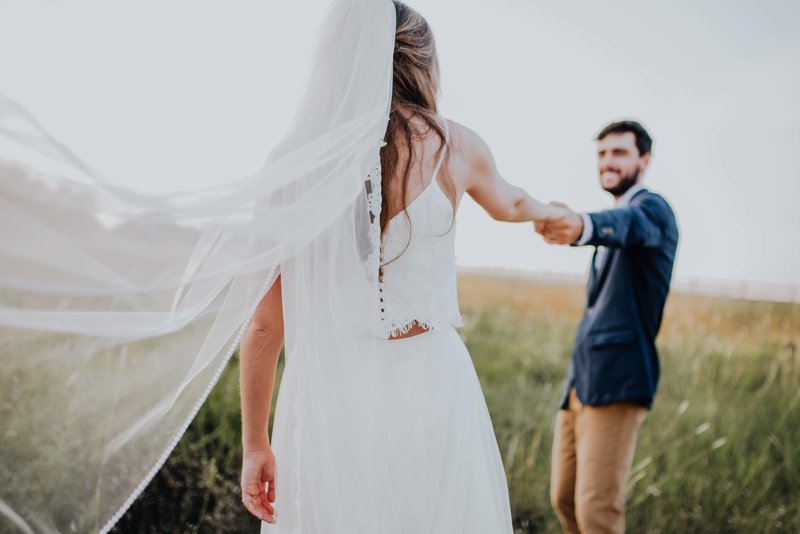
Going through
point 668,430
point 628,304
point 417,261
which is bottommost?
point 668,430

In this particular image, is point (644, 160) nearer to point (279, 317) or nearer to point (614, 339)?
point (614, 339)

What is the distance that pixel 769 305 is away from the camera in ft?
23.7

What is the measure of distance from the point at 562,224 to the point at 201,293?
1845mm

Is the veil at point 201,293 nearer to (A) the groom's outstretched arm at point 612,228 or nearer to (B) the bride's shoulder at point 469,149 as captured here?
(B) the bride's shoulder at point 469,149

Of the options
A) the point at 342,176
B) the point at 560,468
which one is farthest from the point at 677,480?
the point at 342,176

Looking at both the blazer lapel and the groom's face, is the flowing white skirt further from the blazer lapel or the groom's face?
the groom's face

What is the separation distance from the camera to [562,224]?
304 cm

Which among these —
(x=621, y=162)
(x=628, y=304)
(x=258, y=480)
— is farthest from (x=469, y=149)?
(x=621, y=162)

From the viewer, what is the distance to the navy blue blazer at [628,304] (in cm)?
299

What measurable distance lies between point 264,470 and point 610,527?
186 centimetres

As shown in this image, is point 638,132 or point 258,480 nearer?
point 258,480

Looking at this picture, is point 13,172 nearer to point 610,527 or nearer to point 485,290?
point 610,527

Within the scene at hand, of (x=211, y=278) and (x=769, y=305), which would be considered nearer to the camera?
(x=211, y=278)

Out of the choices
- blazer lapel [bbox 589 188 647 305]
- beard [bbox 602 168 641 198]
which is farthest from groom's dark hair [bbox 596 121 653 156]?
blazer lapel [bbox 589 188 647 305]
